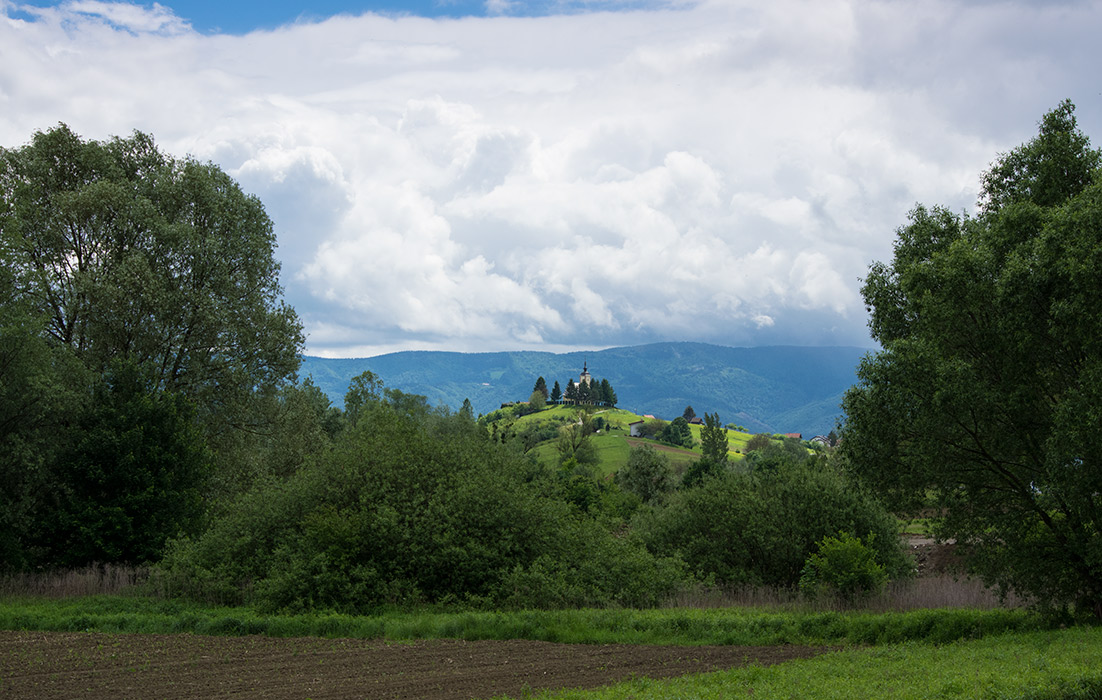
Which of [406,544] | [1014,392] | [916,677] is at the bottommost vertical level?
[916,677]

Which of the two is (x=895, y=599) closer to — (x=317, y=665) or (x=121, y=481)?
(x=317, y=665)

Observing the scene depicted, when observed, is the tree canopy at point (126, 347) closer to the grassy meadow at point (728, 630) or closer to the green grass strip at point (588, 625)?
the grassy meadow at point (728, 630)

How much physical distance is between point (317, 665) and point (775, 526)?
21.5 m

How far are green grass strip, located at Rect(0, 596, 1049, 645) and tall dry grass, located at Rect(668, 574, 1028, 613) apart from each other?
112 inches

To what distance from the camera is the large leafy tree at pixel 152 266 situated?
29.4 m

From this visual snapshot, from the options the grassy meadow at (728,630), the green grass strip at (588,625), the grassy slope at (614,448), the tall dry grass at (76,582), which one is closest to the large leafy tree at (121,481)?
the tall dry grass at (76,582)

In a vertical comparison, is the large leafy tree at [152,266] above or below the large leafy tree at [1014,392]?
above

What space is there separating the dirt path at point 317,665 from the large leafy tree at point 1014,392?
5.99m

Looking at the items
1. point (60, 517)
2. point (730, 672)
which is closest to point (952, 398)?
point (730, 672)

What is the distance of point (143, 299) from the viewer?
2959 cm

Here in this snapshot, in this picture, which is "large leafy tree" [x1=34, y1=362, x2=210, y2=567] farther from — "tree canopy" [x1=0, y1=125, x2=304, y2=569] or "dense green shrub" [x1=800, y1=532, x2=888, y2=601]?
"dense green shrub" [x1=800, y1=532, x2=888, y2=601]

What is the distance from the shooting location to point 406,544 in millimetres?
23984

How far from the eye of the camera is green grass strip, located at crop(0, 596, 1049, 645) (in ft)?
63.3

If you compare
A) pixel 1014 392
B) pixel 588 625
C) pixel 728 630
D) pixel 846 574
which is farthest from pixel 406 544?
pixel 1014 392
